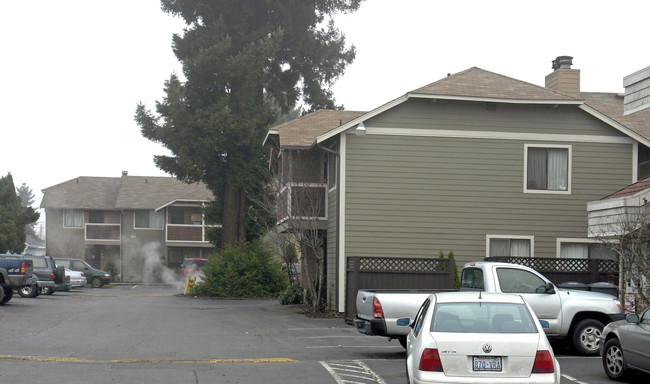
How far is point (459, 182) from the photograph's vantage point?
24.9m

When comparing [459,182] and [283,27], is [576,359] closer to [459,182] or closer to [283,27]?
[459,182]

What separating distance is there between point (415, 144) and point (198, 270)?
1200 inches

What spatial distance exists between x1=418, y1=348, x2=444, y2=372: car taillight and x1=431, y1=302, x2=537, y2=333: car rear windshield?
1.12 ft

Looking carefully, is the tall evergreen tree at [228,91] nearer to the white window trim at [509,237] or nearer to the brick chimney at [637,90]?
the white window trim at [509,237]

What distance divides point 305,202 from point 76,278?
2168cm

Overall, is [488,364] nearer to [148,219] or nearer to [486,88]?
[486,88]

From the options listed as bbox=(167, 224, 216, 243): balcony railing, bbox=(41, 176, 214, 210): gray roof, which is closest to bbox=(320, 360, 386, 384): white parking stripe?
bbox=(167, 224, 216, 243): balcony railing

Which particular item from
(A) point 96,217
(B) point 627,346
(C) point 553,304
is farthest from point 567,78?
(A) point 96,217

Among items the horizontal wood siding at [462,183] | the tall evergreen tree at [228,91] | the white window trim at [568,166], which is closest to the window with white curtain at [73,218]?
Answer: the tall evergreen tree at [228,91]

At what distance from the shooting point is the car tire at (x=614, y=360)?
1160 centimetres

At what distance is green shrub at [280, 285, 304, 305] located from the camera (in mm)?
29891

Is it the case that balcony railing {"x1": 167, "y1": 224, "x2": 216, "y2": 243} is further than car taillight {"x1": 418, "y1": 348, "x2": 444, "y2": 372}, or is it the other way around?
balcony railing {"x1": 167, "y1": 224, "x2": 216, "y2": 243}

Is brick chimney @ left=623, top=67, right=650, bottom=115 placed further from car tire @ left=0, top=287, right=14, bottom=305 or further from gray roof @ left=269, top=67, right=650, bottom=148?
car tire @ left=0, top=287, right=14, bottom=305

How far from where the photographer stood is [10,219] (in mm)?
48656
